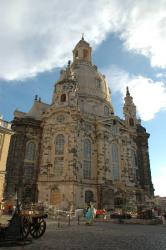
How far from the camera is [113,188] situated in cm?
4003

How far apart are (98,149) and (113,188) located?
266 inches

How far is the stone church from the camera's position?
1499 inches

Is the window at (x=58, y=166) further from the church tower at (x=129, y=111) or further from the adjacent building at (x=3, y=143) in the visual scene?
the church tower at (x=129, y=111)

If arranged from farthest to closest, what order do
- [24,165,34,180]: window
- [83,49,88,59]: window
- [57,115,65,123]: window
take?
[83,49,88,59]: window
[57,115,65,123]: window
[24,165,34,180]: window

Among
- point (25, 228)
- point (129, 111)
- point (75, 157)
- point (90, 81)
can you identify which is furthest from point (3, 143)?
point (129, 111)

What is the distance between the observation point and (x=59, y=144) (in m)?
41.2

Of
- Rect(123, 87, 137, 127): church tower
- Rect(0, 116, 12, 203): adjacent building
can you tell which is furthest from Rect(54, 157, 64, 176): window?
Rect(123, 87, 137, 127): church tower

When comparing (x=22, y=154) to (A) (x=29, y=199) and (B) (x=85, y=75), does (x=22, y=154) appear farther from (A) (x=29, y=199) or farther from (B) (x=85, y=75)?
(B) (x=85, y=75)

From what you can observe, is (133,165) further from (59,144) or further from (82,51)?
(82,51)

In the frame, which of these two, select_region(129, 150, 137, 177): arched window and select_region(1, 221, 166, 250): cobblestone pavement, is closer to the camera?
select_region(1, 221, 166, 250): cobblestone pavement

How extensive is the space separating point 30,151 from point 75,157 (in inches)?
365

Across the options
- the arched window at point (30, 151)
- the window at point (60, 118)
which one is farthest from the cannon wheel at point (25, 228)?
the arched window at point (30, 151)

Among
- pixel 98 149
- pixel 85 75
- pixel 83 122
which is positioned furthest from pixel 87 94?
pixel 98 149

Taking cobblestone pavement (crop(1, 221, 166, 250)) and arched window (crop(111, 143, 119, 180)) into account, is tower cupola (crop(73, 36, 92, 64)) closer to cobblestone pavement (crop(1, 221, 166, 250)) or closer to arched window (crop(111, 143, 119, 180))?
arched window (crop(111, 143, 119, 180))
